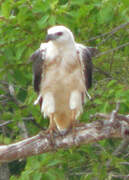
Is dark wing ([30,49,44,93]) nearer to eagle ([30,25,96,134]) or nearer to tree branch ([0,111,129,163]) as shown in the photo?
eagle ([30,25,96,134])

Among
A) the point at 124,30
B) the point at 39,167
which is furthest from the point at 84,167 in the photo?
the point at 124,30

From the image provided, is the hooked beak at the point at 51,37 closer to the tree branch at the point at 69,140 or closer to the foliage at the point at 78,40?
the foliage at the point at 78,40

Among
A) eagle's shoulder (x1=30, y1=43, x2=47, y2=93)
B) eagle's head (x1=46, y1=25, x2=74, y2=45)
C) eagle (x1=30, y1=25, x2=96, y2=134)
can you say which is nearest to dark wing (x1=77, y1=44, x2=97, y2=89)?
eagle (x1=30, y1=25, x2=96, y2=134)

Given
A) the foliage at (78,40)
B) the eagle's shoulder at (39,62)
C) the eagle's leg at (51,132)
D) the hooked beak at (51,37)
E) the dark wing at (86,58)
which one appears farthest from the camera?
the foliage at (78,40)

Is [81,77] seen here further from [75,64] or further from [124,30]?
[124,30]

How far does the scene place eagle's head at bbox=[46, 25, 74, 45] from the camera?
4562 millimetres

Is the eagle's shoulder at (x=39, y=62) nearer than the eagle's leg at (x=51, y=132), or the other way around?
the eagle's leg at (x=51, y=132)

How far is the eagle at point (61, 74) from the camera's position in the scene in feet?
15.5

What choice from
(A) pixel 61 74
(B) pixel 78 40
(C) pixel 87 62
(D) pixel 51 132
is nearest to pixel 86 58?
(C) pixel 87 62

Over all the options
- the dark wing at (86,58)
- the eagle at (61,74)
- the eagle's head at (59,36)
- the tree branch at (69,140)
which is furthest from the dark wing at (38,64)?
the tree branch at (69,140)

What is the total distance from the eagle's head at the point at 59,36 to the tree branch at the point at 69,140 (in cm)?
96

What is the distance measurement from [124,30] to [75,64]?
1.59 metres

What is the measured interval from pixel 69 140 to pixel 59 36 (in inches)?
45.1

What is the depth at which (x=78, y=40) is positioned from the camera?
6.06 meters
